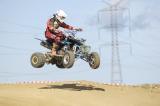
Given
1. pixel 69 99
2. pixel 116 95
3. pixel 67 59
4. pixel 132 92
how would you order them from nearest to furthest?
pixel 67 59, pixel 69 99, pixel 116 95, pixel 132 92

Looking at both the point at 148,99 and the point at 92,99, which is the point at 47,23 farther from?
the point at 148,99

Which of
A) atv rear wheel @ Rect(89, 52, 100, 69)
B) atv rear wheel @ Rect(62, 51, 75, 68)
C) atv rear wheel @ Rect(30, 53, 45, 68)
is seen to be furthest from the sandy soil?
atv rear wheel @ Rect(89, 52, 100, 69)

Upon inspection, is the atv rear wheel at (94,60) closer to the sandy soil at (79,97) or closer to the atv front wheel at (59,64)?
the atv front wheel at (59,64)

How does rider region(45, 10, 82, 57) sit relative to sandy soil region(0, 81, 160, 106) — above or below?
above

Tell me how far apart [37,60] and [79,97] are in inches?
171

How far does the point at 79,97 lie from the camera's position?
101 ft

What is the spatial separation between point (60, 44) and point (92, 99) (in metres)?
5.17

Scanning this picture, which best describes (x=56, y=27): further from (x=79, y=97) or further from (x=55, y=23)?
(x=79, y=97)

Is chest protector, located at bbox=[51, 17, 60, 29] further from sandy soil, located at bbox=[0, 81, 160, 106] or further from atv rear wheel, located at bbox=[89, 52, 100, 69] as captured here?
sandy soil, located at bbox=[0, 81, 160, 106]

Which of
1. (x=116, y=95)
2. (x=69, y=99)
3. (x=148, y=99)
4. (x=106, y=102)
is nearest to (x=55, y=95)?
(x=69, y=99)

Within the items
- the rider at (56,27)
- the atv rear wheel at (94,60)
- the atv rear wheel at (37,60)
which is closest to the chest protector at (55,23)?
the rider at (56,27)

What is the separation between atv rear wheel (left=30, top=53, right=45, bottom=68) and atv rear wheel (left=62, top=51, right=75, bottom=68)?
150cm

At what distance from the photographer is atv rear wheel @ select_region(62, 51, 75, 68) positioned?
26.2m

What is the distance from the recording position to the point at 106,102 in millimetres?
31141
